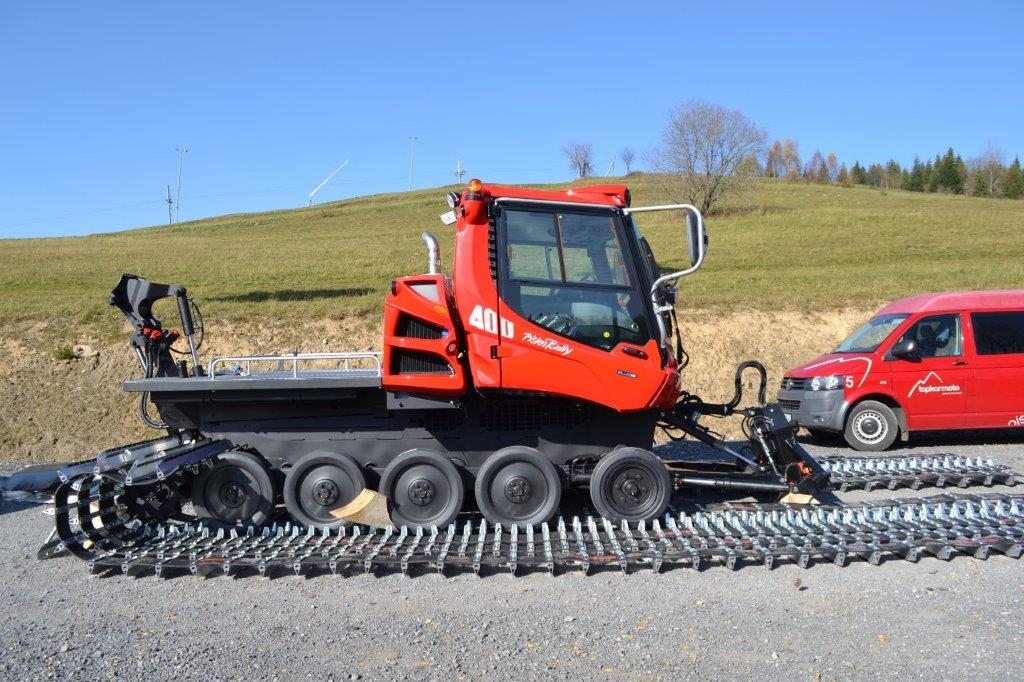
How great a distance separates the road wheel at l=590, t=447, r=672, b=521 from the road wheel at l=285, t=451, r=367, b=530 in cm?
190

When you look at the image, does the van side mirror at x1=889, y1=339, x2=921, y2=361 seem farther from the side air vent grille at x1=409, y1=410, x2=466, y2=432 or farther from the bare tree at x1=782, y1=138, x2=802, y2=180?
the bare tree at x1=782, y1=138, x2=802, y2=180

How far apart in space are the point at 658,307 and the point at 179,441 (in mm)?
4163

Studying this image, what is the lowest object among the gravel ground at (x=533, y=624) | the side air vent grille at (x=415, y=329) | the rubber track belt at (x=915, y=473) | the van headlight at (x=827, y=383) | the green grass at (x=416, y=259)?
the gravel ground at (x=533, y=624)

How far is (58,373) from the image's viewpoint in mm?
13898

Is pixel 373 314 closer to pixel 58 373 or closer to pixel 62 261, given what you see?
pixel 58 373

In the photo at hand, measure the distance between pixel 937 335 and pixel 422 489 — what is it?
796cm

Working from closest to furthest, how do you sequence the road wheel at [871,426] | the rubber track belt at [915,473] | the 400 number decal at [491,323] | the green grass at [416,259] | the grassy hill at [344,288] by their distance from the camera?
the 400 number decal at [491,323] → the rubber track belt at [915,473] → the road wheel at [871,426] → the grassy hill at [344,288] → the green grass at [416,259]

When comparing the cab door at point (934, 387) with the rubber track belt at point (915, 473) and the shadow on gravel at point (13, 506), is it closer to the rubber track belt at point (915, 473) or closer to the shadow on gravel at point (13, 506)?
the rubber track belt at point (915, 473)

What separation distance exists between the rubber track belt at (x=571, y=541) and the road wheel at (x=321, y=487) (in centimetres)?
15

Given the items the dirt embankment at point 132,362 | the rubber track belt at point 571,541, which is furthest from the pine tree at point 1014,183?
the rubber track belt at point 571,541

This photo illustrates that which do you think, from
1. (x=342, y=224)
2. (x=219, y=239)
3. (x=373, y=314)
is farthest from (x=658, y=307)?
(x=342, y=224)

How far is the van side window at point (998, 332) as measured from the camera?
35.6 feet

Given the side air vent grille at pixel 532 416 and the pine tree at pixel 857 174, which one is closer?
the side air vent grille at pixel 532 416

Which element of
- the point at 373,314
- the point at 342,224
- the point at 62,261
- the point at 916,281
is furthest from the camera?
the point at 342,224
